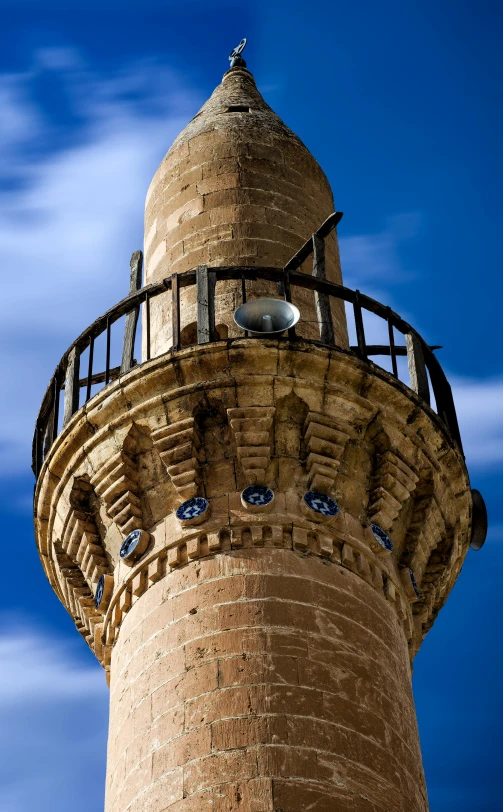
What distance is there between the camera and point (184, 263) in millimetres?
13438

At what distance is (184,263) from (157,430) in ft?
8.13

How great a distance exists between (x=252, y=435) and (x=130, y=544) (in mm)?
1147

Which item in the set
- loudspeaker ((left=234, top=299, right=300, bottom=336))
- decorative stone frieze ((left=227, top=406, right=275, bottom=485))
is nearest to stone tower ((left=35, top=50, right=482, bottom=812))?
decorative stone frieze ((left=227, top=406, right=275, bottom=485))

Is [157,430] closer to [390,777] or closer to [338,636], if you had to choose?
[338,636]

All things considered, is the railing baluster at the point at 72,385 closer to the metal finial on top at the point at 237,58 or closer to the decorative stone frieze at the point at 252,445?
the decorative stone frieze at the point at 252,445

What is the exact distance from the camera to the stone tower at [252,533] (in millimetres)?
9695

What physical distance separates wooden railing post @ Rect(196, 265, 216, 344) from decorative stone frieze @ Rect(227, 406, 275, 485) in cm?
60

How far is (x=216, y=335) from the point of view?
1197cm

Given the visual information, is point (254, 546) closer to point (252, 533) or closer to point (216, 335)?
point (252, 533)

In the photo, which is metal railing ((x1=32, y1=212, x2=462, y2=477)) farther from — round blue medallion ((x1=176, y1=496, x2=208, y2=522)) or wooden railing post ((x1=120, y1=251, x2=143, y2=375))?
round blue medallion ((x1=176, y1=496, x2=208, y2=522))

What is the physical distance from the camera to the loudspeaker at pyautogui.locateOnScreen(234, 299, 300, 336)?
452 inches

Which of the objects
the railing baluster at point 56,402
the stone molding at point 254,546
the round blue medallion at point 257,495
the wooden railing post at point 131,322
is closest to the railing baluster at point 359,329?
the round blue medallion at point 257,495

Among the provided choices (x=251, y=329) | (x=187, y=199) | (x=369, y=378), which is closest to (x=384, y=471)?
(x=369, y=378)

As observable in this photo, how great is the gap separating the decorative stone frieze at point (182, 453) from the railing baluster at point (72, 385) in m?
0.92
